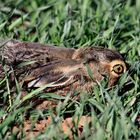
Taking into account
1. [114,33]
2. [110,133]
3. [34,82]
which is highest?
[114,33]

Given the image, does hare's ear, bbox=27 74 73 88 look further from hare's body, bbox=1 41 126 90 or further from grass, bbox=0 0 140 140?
grass, bbox=0 0 140 140

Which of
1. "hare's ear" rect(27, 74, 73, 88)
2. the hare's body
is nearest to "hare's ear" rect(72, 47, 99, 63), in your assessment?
the hare's body

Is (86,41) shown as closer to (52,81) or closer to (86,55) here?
(86,55)

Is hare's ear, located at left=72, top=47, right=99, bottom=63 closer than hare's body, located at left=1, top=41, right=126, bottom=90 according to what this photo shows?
No

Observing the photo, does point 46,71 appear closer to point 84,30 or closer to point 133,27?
point 84,30

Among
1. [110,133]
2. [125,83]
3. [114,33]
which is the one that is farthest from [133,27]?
[110,133]

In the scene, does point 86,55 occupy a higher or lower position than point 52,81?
higher

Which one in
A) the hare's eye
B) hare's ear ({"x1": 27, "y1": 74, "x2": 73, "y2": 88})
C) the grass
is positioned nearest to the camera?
the grass

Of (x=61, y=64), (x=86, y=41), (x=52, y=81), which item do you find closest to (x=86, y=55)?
(x=61, y=64)
